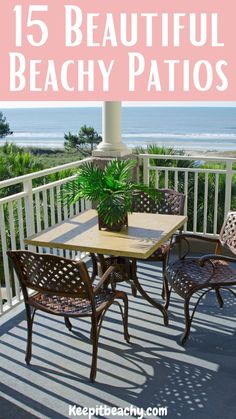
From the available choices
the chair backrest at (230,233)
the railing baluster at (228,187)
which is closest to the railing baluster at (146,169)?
the railing baluster at (228,187)

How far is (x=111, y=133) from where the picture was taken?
4.91 m

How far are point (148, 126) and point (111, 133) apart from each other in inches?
1164

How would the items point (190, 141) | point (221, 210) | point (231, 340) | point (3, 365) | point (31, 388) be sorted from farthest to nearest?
point (190, 141) → point (221, 210) → point (231, 340) → point (3, 365) → point (31, 388)

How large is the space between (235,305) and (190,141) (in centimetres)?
2591

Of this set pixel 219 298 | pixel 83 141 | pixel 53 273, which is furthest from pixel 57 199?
pixel 83 141

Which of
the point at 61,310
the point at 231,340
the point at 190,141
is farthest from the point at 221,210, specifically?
the point at 190,141

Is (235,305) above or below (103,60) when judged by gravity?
below

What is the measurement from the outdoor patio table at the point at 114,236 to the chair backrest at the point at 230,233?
0.34 m

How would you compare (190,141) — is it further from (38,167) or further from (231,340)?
(231,340)

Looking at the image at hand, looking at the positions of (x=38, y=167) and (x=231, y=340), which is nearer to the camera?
(x=231, y=340)

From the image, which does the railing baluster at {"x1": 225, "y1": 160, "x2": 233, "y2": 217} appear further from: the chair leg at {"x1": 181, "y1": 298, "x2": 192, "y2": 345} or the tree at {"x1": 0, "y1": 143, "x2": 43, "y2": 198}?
the tree at {"x1": 0, "y1": 143, "x2": 43, "y2": 198}

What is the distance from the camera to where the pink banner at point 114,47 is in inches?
166

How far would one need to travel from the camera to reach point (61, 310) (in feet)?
9.09

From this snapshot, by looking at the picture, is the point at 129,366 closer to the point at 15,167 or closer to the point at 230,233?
the point at 230,233
